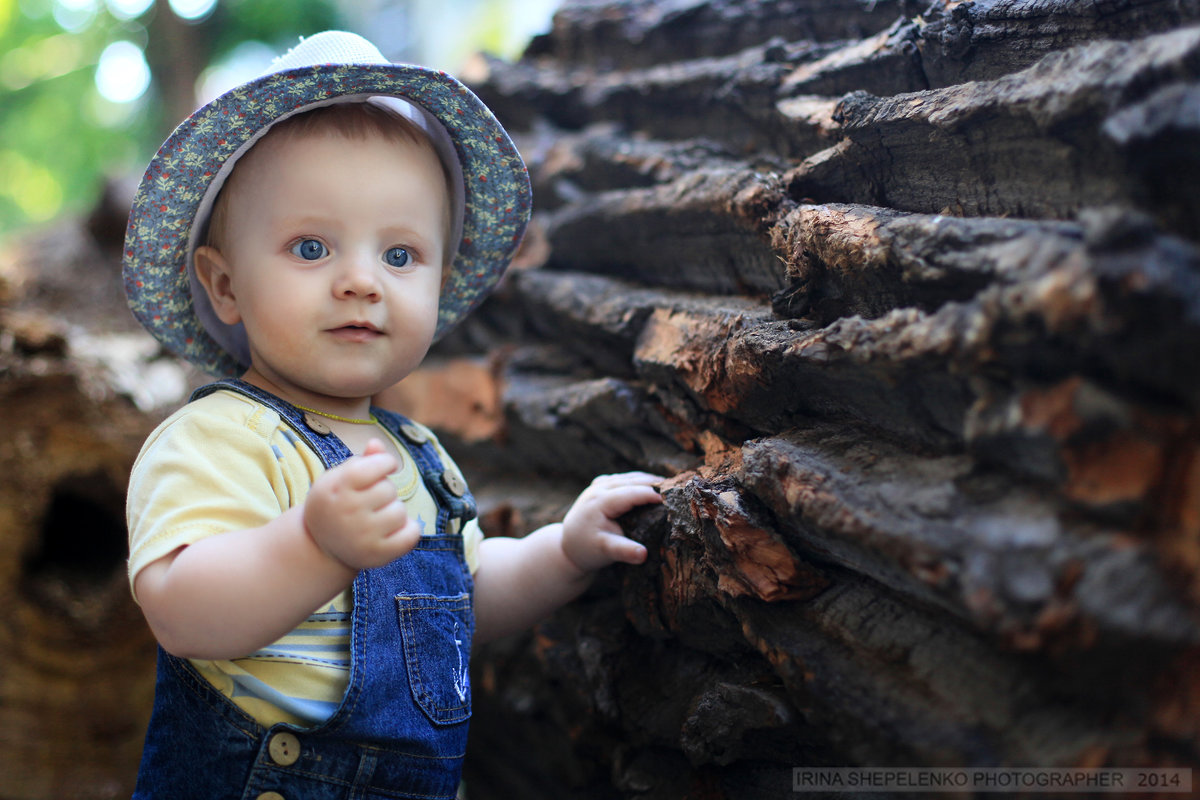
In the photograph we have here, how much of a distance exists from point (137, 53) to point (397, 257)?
7.28 meters

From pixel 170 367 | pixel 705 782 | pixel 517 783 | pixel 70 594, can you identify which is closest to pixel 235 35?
pixel 170 367

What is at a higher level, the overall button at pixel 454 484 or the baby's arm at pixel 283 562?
the baby's arm at pixel 283 562

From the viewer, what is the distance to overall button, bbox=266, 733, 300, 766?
48.1 inches

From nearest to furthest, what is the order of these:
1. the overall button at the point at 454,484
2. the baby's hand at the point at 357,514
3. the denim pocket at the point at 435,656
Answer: the baby's hand at the point at 357,514, the denim pocket at the point at 435,656, the overall button at the point at 454,484

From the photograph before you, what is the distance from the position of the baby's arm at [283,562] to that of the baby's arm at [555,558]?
485 mm

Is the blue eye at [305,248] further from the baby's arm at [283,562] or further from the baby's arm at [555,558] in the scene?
the baby's arm at [555,558]

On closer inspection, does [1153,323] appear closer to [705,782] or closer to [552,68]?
[705,782]

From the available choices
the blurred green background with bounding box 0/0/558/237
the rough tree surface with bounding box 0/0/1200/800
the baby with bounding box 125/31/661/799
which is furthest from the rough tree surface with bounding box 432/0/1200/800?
the blurred green background with bounding box 0/0/558/237

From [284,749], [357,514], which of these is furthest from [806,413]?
[284,749]

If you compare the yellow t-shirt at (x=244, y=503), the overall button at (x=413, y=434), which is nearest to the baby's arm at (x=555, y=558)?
the overall button at (x=413, y=434)

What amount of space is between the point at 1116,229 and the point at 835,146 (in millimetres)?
668

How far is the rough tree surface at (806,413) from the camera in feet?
2.65

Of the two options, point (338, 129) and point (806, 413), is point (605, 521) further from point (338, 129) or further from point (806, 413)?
point (338, 129)

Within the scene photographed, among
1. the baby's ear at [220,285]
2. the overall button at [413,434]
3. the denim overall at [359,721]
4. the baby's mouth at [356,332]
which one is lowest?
the denim overall at [359,721]
